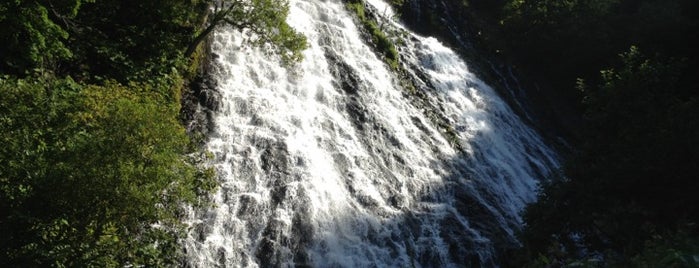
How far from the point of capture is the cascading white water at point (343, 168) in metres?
14.8

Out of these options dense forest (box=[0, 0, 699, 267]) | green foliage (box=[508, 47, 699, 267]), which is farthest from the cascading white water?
green foliage (box=[508, 47, 699, 267])

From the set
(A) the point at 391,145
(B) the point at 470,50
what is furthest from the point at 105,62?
(B) the point at 470,50

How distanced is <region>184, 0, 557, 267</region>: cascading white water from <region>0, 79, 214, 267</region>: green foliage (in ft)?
11.0

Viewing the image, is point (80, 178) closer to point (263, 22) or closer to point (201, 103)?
point (201, 103)

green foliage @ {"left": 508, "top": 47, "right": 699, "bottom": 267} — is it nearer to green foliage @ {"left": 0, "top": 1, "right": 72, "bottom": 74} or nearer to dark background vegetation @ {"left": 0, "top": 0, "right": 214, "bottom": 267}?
dark background vegetation @ {"left": 0, "top": 0, "right": 214, "bottom": 267}

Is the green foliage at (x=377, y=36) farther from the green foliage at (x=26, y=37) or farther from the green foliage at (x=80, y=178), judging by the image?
the green foliage at (x=80, y=178)

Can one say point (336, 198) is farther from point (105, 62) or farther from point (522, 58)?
point (522, 58)

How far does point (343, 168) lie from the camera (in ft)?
59.4

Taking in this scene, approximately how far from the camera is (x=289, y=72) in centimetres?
2088

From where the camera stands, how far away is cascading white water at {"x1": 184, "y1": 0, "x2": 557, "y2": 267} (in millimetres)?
14758

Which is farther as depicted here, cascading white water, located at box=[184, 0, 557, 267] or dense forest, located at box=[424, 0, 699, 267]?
cascading white water, located at box=[184, 0, 557, 267]

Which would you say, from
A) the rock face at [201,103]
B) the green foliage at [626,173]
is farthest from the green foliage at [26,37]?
the green foliage at [626,173]

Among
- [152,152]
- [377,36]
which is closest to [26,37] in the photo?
[152,152]

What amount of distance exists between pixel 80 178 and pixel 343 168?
974 centimetres
